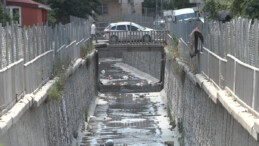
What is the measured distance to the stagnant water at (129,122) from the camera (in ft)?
84.3

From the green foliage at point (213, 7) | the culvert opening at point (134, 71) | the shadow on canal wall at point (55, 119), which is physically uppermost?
the green foliage at point (213, 7)

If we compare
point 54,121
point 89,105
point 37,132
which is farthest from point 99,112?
point 37,132

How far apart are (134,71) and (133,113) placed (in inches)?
878

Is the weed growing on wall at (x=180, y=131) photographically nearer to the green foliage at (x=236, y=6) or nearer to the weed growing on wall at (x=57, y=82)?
the weed growing on wall at (x=57, y=82)

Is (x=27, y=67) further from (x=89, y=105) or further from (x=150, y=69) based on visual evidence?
(x=150, y=69)

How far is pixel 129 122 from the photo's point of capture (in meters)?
30.5

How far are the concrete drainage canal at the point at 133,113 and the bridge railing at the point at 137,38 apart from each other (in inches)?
Answer: 26.0

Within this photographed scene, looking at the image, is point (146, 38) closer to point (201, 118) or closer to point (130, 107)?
point (130, 107)

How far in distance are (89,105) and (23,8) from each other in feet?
Answer: 30.7

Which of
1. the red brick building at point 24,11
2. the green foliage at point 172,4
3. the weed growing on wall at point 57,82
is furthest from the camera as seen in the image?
the green foliage at point 172,4

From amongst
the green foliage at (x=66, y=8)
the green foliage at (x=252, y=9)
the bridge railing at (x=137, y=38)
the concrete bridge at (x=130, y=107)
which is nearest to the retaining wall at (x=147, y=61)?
the concrete bridge at (x=130, y=107)

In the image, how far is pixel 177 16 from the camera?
54.0 metres

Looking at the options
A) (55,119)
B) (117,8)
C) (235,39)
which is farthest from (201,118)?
(117,8)

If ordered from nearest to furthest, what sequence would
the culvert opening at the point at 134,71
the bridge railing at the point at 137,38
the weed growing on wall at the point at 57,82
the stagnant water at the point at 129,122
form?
1. the weed growing on wall at the point at 57,82
2. the stagnant water at the point at 129,122
3. the bridge railing at the point at 137,38
4. the culvert opening at the point at 134,71
